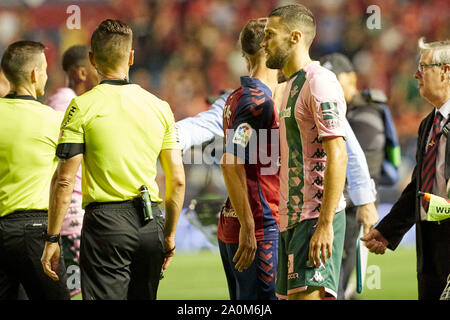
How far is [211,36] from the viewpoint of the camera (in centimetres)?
1377

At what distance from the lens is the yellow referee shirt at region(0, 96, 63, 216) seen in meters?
4.26

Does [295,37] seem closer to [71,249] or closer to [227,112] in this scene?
[227,112]

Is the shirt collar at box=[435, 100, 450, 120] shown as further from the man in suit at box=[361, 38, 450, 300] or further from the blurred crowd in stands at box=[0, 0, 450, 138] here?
the blurred crowd in stands at box=[0, 0, 450, 138]

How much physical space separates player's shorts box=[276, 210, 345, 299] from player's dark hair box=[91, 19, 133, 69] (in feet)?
3.86

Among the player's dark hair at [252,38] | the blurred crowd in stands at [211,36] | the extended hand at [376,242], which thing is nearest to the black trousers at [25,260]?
the player's dark hair at [252,38]

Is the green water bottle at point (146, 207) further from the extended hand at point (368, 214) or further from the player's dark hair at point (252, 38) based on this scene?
the extended hand at point (368, 214)

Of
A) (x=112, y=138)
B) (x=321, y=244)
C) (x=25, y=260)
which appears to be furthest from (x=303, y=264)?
(x=25, y=260)

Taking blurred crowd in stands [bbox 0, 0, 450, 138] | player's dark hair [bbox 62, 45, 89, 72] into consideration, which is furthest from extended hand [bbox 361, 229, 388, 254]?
blurred crowd in stands [bbox 0, 0, 450, 138]

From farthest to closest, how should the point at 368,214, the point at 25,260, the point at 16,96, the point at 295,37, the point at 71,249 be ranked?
the point at 71,249, the point at 368,214, the point at 16,96, the point at 25,260, the point at 295,37

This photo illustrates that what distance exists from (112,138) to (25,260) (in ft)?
3.41

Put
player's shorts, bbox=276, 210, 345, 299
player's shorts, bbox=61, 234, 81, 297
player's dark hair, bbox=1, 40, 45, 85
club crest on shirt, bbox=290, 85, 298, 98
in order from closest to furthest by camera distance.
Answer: player's shorts, bbox=276, 210, 345, 299 < club crest on shirt, bbox=290, 85, 298, 98 < player's dark hair, bbox=1, 40, 45, 85 < player's shorts, bbox=61, 234, 81, 297

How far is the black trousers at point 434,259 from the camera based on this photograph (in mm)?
3830

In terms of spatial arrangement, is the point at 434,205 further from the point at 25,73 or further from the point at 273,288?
the point at 25,73
